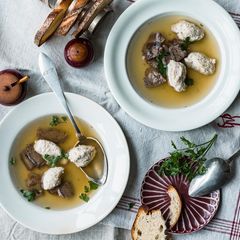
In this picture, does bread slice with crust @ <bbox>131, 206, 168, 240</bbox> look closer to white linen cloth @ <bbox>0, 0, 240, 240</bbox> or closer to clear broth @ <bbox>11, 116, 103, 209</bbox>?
white linen cloth @ <bbox>0, 0, 240, 240</bbox>

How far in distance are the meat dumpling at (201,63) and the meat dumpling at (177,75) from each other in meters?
0.03

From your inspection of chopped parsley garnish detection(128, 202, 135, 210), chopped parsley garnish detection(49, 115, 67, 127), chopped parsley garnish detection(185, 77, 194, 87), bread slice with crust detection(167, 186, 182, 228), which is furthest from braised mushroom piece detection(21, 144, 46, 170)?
chopped parsley garnish detection(185, 77, 194, 87)

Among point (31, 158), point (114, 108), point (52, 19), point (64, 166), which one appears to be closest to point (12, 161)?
point (31, 158)

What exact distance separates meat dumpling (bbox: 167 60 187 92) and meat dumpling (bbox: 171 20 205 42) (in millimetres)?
107

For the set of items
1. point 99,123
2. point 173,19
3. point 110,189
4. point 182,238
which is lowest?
point 182,238

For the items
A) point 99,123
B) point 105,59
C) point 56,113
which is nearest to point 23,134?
point 56,113

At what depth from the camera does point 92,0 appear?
1907 millimetres

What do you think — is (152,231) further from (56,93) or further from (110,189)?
(56,93)

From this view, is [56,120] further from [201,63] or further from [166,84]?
[201,63]

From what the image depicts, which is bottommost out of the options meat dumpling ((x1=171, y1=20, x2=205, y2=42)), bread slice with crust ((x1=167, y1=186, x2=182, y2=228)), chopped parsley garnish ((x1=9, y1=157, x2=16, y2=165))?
bread slice with crust ((x1=167, y1=186, x2=182, y2=228))

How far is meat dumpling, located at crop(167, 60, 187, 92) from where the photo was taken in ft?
6.41

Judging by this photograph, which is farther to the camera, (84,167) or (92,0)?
(84,167)

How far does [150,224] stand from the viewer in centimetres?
199

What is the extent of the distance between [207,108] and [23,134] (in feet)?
2.34
